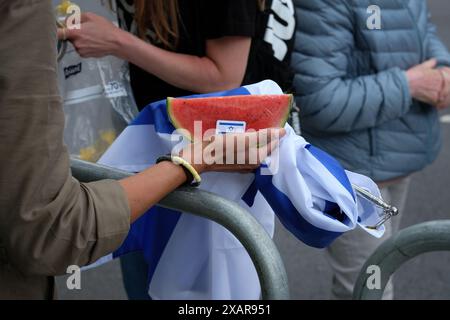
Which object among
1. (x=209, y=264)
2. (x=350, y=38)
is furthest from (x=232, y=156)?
(x=350, y=38)

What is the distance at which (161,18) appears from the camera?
6.50 feet

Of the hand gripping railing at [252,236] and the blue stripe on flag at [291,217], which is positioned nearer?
the hand gripping railing at [252,236]

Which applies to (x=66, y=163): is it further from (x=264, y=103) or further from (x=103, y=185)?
(x=264, y=103)

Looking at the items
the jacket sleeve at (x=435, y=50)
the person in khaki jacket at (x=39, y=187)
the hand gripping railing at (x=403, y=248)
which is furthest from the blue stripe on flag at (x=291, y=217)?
the jacket sleeve at (x=435, y=50)

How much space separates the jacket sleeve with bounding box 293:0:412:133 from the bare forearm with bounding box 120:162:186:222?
977 mm

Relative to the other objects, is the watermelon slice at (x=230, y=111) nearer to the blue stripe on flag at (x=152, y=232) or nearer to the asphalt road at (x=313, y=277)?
the blue stripe on flag at (x=152, y=232)

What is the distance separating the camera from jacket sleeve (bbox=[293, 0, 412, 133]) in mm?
2277

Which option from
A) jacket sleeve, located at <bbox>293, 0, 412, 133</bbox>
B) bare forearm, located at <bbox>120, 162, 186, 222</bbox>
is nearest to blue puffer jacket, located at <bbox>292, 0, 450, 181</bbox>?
jacket sleeve, located at <bbox>293, 0, 412, 133</bbox>

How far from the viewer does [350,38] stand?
2295 mm

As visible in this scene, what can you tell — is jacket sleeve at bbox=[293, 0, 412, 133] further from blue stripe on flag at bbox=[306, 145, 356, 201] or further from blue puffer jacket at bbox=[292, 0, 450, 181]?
blue stripe on flag at bbox=[306, 145, 356, 201]

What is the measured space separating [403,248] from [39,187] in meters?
0.72

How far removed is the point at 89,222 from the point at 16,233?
13 centimetres

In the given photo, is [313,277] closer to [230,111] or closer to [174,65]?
[174,65]

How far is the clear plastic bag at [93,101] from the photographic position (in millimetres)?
2076
